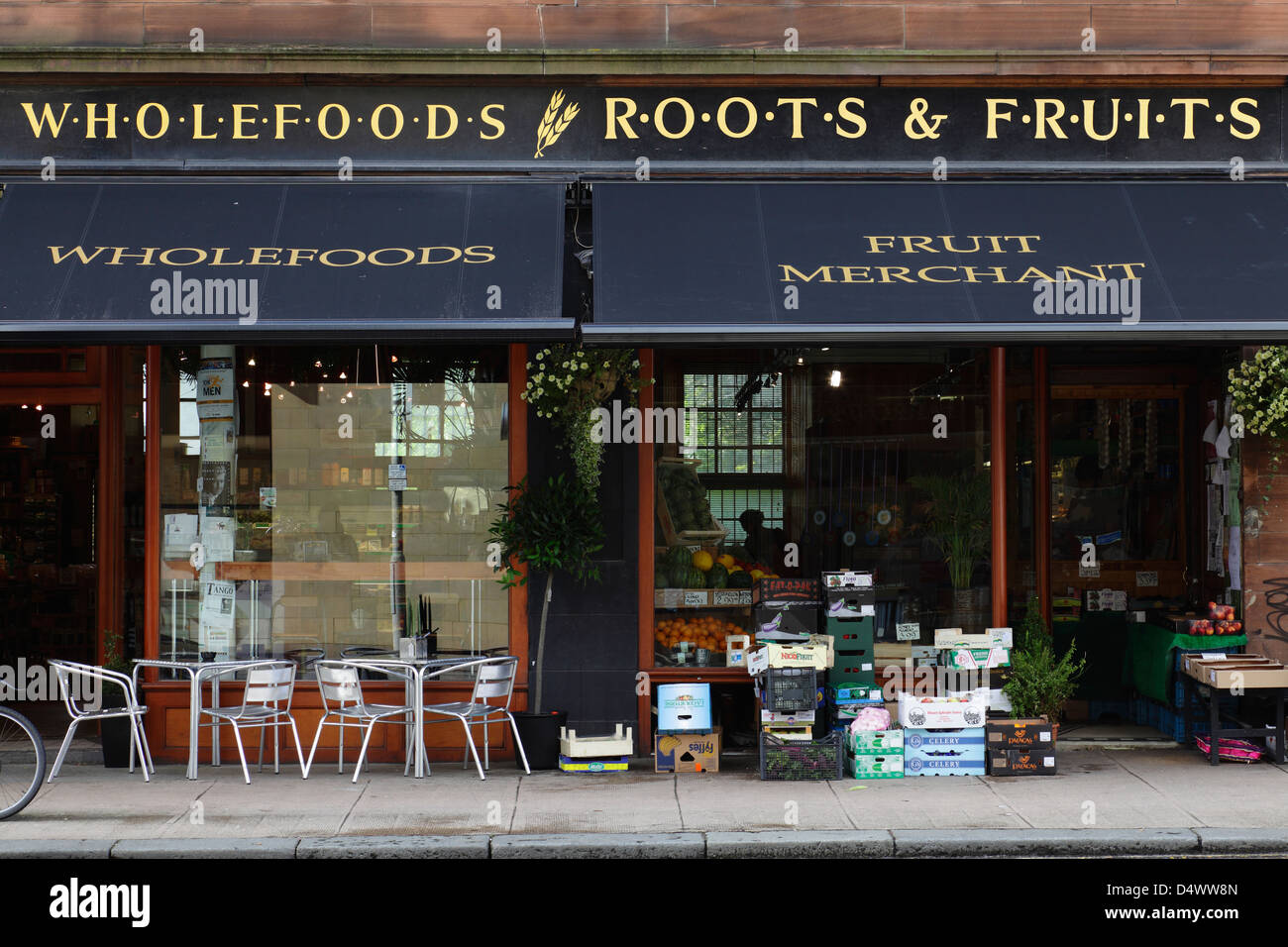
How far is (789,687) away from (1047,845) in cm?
231

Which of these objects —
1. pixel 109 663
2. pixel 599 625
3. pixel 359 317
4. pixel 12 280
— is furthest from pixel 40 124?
pixel 599 625

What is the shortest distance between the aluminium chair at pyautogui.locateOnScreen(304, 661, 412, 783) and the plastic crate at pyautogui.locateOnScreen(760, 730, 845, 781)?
2.70 meters

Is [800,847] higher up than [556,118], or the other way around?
[556,118]

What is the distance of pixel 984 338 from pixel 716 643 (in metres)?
3.24

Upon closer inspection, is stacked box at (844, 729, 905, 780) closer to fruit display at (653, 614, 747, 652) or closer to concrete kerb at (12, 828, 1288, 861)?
fruit display at (653, 614, 747, 652)

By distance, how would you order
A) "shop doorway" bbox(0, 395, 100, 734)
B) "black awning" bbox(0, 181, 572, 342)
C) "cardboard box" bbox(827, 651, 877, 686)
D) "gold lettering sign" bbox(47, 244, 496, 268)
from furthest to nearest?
1. "shop doorway" bbox(0, 395, 100, 734)
2. "cardboard box" bbox(827, 651, 877, 686)
3. "gold lettering sign" bbox(47, 244, 496, 268)
4. "black awning" bbox(0, 181, 572, 342)

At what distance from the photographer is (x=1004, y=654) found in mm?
9914

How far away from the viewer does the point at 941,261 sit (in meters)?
9.22

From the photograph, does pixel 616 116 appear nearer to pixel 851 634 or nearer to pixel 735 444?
pixel 735 444

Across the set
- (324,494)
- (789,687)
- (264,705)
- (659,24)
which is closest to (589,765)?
(789,687)

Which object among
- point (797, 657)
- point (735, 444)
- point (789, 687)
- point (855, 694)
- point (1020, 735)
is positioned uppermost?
point (735, 444)

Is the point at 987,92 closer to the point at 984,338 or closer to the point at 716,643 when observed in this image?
the point at 984,338

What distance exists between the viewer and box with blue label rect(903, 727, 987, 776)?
9320 mm

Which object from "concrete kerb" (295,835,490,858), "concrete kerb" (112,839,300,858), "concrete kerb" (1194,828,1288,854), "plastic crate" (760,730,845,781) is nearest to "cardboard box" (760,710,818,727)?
"plastic crate" (760,730,845,781)
